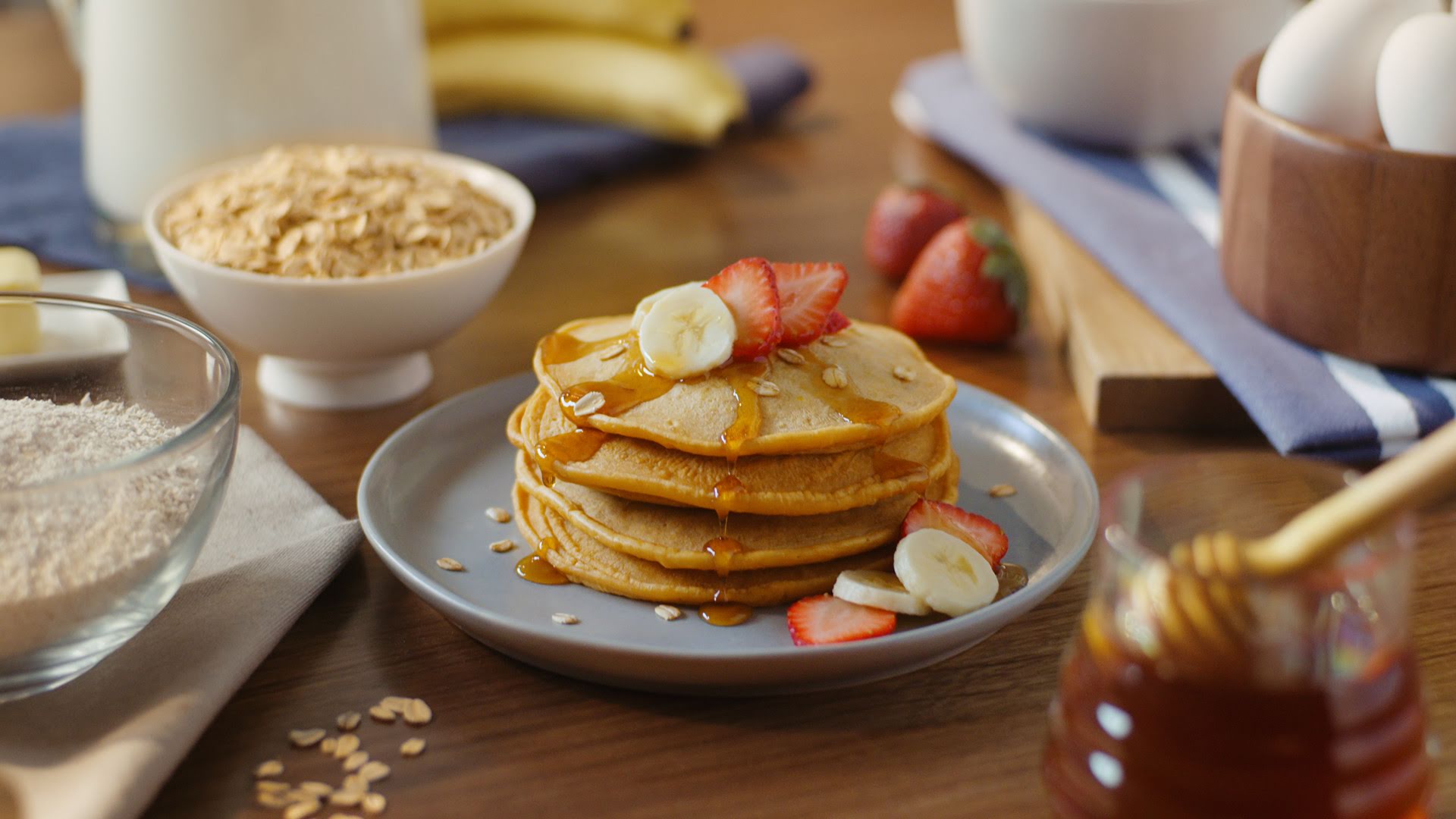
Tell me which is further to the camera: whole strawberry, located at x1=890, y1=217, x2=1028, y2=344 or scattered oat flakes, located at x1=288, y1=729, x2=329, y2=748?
whole strawberry, located at x1=890, y1=217, x2=1028, y2=344

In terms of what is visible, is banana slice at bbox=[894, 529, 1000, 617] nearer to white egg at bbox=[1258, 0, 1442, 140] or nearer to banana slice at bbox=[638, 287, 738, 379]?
banana slice at bbox=[638, 287, 738, 379]

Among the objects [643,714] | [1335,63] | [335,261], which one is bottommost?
[643,714]

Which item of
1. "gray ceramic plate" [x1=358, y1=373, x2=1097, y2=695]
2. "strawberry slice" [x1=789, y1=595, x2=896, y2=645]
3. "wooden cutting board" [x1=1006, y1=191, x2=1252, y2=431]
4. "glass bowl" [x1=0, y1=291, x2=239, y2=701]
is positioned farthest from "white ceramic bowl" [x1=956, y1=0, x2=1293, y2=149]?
"glass bowl" [x1=0, y1=291, x2=239, y2=701]

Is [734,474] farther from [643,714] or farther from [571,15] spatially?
[571,15]

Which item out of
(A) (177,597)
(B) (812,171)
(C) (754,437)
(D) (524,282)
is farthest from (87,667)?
(B) (812,171)

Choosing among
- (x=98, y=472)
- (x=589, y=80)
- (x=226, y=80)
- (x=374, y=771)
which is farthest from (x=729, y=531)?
(x=589, y=80)

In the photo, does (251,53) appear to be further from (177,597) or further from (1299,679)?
(1299,679)
